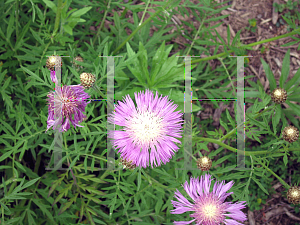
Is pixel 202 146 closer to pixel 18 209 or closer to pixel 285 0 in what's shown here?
pixel 18 209

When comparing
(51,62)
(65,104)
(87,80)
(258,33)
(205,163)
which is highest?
(258,33)

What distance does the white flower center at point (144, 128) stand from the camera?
1806 millimetres

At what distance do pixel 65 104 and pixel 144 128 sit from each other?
0.55 meters

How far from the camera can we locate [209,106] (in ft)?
11.2

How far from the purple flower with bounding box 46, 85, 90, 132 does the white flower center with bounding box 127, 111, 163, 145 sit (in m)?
0.38

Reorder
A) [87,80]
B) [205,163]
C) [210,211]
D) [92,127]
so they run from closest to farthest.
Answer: [87,80] → [210,211] → [205,163] → [92,127]

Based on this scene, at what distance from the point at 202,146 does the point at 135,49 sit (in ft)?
4.17

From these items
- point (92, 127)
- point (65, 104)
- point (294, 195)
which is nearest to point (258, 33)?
point (294, 195)

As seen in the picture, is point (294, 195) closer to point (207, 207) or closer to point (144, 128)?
point (207, 207)

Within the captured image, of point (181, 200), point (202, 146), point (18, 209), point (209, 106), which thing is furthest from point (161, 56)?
point (18, 209)

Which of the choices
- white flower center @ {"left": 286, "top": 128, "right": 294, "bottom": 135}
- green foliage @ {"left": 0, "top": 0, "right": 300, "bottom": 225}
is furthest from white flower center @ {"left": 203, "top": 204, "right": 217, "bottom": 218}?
white flower center @ {"left": 286, "top": 128, "right": 294, "bottom": 135}

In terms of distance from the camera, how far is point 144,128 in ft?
5.93

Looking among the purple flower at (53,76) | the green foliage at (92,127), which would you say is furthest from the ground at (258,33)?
the purple flower at (53,76)

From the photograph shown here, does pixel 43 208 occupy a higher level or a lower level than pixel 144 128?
lower
